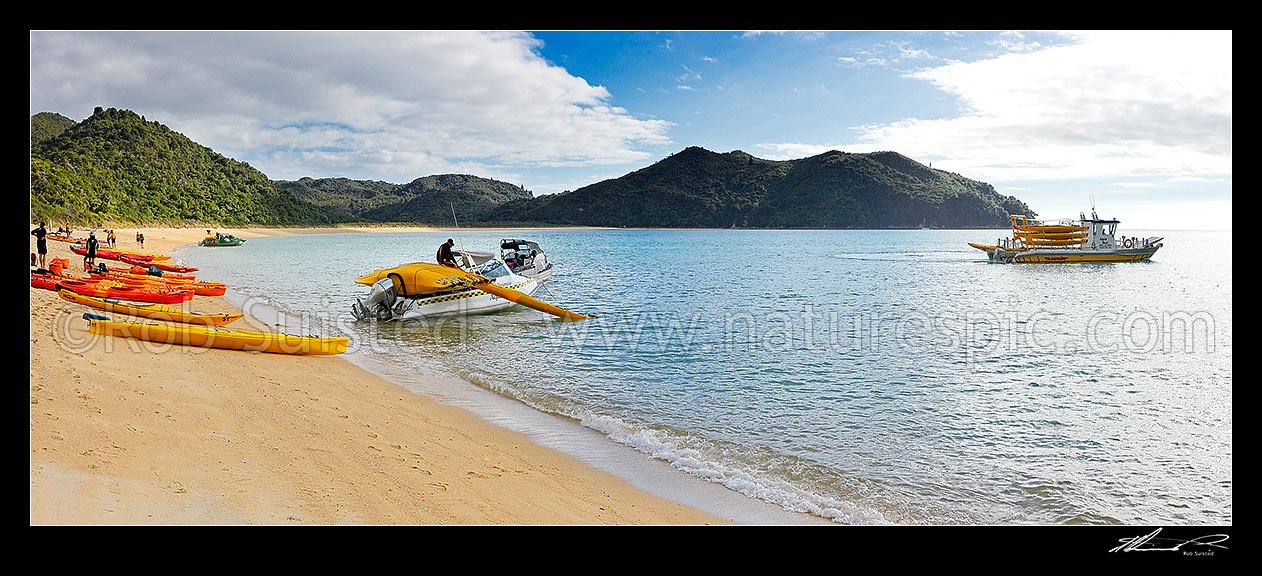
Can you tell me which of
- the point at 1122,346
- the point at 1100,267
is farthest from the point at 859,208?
the point at 1122,346

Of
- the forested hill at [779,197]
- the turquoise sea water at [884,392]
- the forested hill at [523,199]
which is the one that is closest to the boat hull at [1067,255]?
the turquoise sea water at [884,392]

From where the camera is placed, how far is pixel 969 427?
866cm

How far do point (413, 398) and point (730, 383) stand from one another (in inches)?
207

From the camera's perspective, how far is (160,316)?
1276 cm

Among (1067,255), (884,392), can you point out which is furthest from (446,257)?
(1067,255)

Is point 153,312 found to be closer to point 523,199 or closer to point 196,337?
point 196,337

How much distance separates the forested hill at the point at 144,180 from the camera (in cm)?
6150

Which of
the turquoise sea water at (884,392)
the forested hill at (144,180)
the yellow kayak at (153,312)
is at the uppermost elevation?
the forested hill at (144,180)

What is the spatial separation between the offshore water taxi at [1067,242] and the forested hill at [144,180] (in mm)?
78399

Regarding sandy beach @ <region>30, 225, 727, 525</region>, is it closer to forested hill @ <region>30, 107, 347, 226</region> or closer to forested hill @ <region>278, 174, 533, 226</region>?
forested hill @ <region>30, 107, 347, 226</region>

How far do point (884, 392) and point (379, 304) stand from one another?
43.5 feet

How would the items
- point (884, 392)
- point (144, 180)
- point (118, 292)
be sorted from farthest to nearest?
point (144, 180), point (118, 292), point (884, 392)

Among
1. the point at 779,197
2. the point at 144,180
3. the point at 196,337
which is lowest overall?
the point at 196,337
